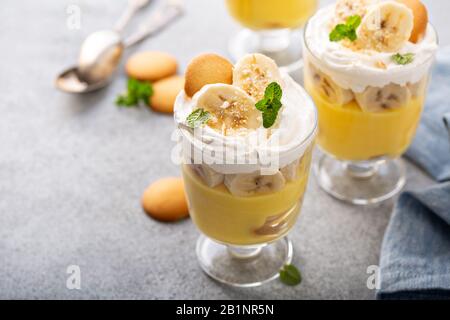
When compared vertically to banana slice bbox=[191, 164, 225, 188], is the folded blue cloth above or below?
below

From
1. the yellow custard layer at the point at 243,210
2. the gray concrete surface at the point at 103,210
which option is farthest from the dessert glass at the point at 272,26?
the yellow custard layer at the point at 243,210

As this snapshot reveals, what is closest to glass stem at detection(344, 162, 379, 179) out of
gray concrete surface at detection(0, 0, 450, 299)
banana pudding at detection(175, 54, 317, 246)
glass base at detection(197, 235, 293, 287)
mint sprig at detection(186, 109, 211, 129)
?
gray concrete surface at detection(0, 0, 450, 299)

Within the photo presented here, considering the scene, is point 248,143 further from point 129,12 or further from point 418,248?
point 129,12

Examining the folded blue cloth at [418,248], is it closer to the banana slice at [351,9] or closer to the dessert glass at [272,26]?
the banana slice at [351,9]


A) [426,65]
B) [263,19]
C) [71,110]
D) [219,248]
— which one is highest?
[426,65]

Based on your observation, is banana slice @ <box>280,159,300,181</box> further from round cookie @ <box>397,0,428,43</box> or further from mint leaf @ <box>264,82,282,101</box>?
round cookie @ <box>397,0,428,43</box>

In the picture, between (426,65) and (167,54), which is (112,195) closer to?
(167,54)

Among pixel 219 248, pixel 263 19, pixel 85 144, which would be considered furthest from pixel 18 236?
pixel 263 19
